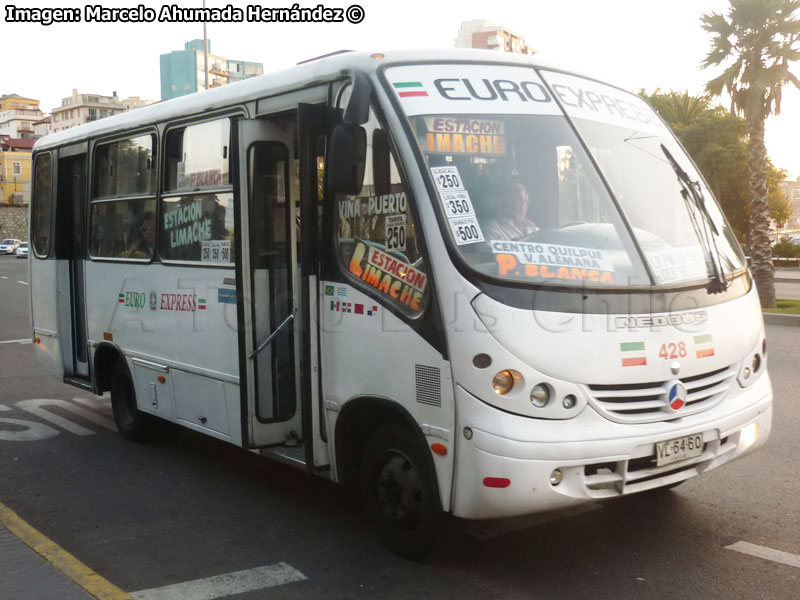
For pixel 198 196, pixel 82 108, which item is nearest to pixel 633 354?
pixel 198 196

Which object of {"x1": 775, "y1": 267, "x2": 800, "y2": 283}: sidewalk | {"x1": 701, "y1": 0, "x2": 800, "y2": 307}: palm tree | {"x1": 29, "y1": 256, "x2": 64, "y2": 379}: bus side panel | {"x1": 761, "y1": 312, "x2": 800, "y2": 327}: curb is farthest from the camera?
{"x1": 775, "y1": 267, "x2": 800, "y2": 283}: sidewalk

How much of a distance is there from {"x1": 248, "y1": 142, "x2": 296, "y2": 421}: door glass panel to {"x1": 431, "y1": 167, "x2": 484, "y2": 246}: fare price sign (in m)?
1.53

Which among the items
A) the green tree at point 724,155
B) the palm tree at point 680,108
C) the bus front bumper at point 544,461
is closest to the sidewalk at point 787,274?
the green tree at point 724,155

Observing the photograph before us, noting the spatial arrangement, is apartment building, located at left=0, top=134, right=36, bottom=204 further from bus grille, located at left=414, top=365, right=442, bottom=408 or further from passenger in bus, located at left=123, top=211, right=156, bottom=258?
bus grille, located at left=414, top=365, right=442, bottom=408

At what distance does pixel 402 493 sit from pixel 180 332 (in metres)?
2.66

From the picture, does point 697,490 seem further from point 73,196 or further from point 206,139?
point 73,196

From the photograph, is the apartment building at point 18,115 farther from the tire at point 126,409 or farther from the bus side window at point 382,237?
the bus side window at point 382,237

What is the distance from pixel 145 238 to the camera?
7.16 meters

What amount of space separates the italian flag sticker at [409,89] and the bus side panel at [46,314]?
203 inches

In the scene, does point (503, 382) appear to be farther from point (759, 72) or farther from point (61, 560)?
point (759, 72)

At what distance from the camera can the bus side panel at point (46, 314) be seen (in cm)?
867

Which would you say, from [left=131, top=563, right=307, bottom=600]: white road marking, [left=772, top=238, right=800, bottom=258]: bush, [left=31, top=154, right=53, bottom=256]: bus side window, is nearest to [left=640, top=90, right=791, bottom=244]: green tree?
[left=772, top=238, right=800, bottom=258]: bush

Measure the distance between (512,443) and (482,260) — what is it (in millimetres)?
867

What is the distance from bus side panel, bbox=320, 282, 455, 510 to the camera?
4.29 m
